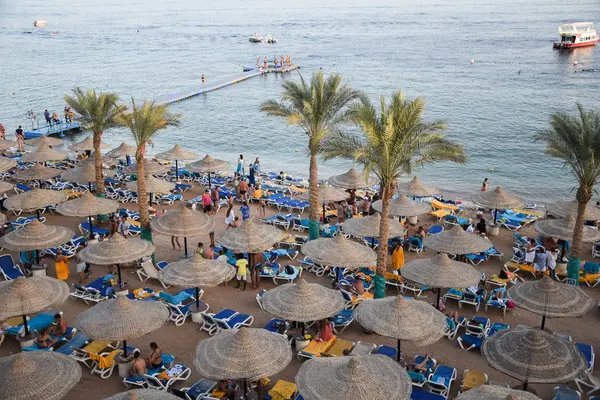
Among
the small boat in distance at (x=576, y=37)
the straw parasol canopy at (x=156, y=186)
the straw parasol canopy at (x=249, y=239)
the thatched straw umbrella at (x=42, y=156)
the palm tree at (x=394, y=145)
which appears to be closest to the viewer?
the palm tree at (x=394, y=145)

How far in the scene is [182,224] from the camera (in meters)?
16.8

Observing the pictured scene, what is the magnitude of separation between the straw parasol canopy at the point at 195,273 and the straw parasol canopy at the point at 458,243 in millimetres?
6291

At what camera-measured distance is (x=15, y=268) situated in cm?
1664

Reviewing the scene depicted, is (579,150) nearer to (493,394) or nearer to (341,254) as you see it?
(341,254)

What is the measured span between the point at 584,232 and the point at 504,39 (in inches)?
3986

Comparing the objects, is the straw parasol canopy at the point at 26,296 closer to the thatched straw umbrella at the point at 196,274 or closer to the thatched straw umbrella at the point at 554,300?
the thatched straw umbrella at the point at 196,274

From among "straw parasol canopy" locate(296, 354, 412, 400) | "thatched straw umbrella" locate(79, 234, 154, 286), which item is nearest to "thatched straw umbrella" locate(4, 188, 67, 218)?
"thatched straw umbrella" locate(79, 234, 154, 286)

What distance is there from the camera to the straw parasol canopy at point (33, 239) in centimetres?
1559

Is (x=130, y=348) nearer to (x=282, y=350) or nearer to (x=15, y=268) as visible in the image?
(x=282, y=350)

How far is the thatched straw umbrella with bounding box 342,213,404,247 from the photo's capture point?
17297 mm

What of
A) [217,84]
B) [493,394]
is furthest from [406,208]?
[217,84]

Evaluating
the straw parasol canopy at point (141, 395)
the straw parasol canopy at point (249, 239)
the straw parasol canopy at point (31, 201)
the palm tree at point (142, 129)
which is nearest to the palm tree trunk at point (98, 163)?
the straw parasol canopy at point (31, 201)

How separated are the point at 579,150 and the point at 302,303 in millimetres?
9126

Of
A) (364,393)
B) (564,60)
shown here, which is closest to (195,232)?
(364,393)
